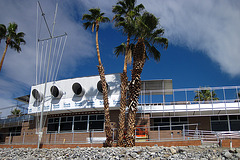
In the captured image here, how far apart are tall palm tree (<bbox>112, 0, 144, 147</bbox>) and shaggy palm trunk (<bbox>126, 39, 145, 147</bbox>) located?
0.77 metres

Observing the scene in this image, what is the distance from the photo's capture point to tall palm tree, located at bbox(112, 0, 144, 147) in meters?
17.5

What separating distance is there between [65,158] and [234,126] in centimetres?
1560

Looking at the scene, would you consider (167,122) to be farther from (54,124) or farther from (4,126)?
(4,126)

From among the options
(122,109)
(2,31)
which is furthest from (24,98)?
(122,109)

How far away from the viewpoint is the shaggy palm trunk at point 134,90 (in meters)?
16.5

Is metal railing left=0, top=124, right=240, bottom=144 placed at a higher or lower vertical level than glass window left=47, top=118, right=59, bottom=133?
lower

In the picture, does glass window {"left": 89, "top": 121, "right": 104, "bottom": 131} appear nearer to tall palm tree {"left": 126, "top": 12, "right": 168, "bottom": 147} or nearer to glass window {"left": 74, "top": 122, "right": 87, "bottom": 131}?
glass window {"left": 74, "top": 122, "right": 87, "bottom": 131}

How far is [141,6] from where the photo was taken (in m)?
20.0

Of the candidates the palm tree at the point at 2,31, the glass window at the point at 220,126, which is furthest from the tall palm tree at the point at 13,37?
the glass window at the point at 220,126

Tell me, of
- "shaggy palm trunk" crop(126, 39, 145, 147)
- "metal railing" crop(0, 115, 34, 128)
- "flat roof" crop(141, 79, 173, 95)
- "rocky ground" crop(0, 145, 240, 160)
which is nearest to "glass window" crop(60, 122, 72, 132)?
"metal railing" crop(0, 115, 34, 128)

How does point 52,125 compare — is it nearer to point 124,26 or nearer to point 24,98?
point 24,98

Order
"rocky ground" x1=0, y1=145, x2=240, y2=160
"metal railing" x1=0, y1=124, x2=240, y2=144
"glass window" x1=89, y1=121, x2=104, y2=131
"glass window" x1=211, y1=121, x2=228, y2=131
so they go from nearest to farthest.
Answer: "rocky ground" x1=0, y1=145, x2=240, y2=160, "metal railing" x1=0, y1=124, x2=240, y2=144, "glass window" x1=211, y1=121, x2=228, y2=131, "glass window" x1=89, y1=121, x2=104, y2=131

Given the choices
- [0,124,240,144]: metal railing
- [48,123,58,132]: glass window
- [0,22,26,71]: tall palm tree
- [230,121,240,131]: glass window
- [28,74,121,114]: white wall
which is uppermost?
[0,22,26,71]: tall palm tree

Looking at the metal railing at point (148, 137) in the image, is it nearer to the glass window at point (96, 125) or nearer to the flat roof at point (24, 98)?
the glass window at point (96, 125)
